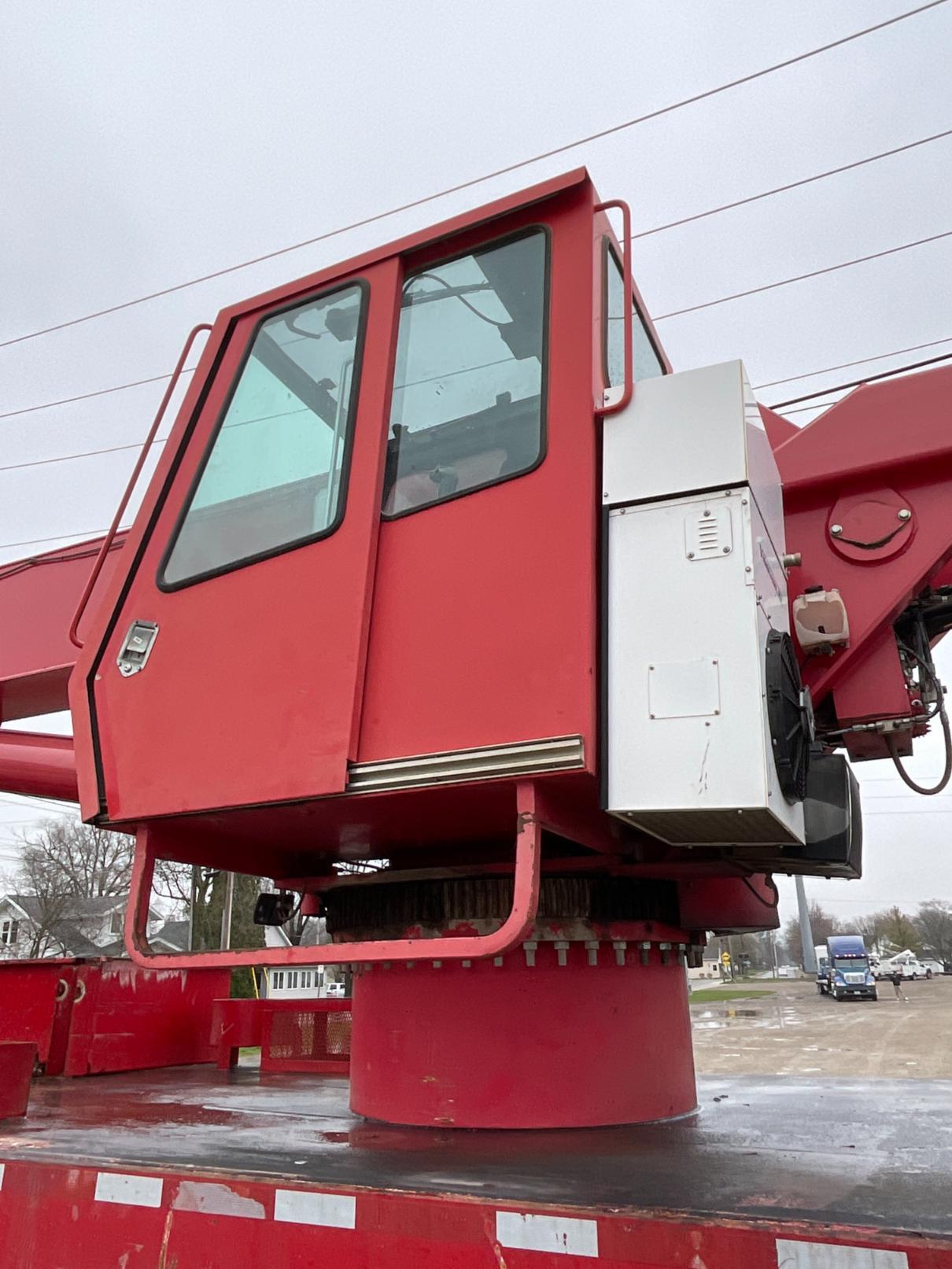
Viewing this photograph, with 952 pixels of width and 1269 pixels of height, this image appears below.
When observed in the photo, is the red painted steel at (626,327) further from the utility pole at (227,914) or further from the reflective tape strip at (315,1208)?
the utility pole at (227,914)

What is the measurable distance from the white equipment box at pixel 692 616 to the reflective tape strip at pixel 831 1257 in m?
0.78

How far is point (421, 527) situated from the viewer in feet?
8.28

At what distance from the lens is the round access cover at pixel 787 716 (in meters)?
2.14

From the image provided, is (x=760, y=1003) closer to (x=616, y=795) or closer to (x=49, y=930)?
(x=49, y=930)

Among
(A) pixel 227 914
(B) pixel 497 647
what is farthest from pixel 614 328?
(A) pixel 227 914

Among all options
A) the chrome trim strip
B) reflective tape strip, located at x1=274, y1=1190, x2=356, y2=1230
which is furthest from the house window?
reflective tape strip, located at x1=274, y1=1190, x2=356, y2=1230

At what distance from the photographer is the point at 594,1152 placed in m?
2.57

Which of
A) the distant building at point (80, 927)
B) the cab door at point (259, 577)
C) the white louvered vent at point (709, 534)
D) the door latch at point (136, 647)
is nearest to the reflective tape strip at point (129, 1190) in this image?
the cab door at point (259, 577)

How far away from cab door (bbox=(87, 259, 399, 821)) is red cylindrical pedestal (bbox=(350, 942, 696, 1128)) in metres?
1.12

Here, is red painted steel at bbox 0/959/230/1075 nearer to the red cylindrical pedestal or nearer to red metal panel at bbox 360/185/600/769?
the red cylindrical pedestal

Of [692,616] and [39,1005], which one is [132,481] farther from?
[39,1005]

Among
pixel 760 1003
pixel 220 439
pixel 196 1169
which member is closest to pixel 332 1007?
pixel 196 1169

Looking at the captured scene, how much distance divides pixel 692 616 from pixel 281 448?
1356 mm

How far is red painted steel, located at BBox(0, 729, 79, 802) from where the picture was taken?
4629 mm
